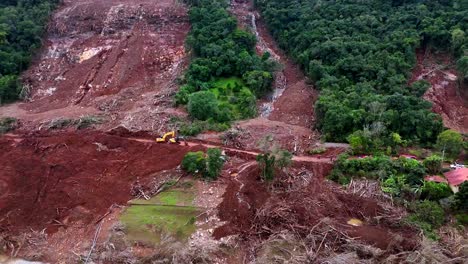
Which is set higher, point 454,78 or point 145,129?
point 454,78

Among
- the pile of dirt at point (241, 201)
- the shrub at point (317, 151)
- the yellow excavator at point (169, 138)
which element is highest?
the shrub at point (317, 151)

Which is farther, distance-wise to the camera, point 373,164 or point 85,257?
point 373,164

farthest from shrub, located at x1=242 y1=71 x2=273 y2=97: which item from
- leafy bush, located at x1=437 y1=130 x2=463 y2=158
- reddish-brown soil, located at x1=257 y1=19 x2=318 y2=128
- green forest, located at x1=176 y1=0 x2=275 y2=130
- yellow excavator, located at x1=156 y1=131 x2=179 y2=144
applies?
leafy bush, located at x1=437 y1=130 x2=463 y2=158

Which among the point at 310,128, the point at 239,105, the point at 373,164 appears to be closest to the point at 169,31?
the point at 239,105

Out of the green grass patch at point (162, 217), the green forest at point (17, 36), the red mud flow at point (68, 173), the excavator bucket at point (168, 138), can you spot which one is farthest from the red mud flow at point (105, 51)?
the green grass patch at point (162, 217)

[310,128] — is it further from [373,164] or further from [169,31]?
[169,31]

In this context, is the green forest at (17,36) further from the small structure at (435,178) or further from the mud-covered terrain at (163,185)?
the small structure at (435,178)

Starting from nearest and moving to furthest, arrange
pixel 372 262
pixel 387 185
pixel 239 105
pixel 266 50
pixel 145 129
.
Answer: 1. pixel 372 262
2. pixel 387 185
3. pixel 145 129
4. pixel 239 105
5. pixel 266 50
